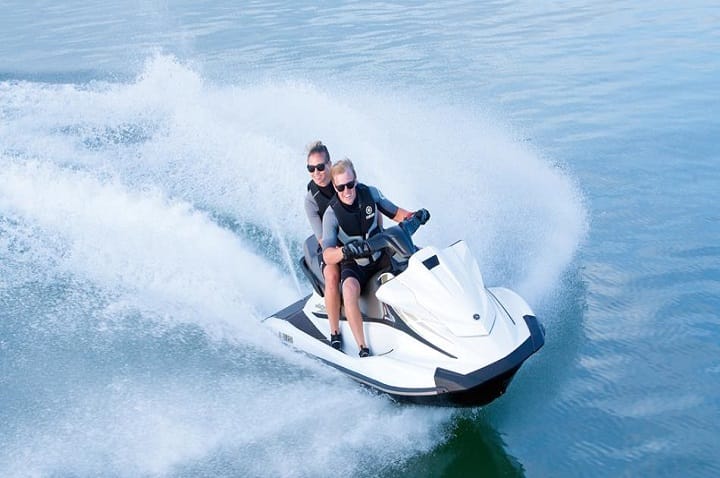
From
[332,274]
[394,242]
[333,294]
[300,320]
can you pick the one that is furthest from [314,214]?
[300,320]

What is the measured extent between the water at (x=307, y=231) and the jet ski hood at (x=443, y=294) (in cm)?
69

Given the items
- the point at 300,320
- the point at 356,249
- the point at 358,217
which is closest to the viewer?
the point at 356,249

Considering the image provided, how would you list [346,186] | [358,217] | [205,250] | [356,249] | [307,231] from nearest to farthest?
[356,249]
[346,186]
[358,217]
[205,250]
[307,231]

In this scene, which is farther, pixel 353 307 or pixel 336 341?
pixel 336 341

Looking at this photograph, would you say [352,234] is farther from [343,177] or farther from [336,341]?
[336,341]

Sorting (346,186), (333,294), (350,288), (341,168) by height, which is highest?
(341,168)

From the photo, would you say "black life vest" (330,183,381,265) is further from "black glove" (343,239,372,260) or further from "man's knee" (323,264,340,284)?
"black glove" (343,239,372,260)

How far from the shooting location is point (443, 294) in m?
4.74

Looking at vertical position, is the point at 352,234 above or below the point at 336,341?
above

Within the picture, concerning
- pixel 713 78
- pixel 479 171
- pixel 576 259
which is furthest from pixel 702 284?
pixel 713 78

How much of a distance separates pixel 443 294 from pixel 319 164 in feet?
4.11

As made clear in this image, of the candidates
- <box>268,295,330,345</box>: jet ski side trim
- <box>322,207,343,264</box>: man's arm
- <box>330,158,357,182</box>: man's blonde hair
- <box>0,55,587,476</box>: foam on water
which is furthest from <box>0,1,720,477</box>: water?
<box>330,158,357,182</box>: man's blonde hair

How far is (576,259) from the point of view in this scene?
7203 mm

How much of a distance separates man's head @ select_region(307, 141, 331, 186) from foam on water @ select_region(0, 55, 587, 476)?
133 cm
